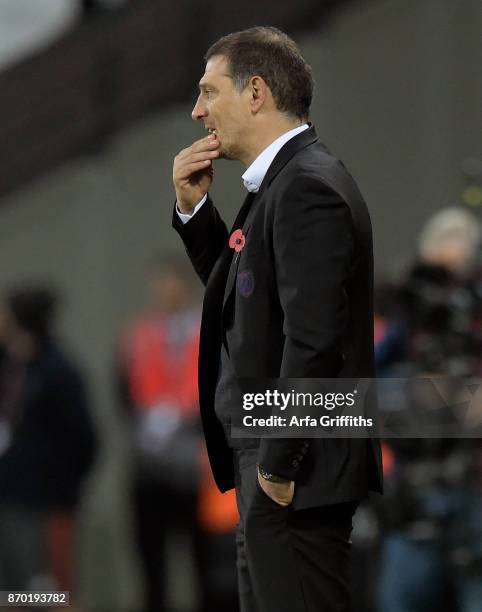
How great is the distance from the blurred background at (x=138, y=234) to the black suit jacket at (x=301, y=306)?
1.31 meters

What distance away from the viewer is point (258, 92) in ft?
7.72

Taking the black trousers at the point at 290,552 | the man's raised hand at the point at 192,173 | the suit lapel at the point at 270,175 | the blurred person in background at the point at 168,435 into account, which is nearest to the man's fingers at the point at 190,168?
the man's raised hand at the point at 192,173

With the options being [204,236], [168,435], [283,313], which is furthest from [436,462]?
[283,313]

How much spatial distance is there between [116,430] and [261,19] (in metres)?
Result: 1.26

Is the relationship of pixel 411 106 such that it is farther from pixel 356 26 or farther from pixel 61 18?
pixel 61 18

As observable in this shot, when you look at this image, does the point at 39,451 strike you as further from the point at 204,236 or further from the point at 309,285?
the point at 309,285

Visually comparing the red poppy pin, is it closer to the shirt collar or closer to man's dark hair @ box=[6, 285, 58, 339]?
the shirt collar

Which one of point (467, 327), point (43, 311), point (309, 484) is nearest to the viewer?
point (309, 484)

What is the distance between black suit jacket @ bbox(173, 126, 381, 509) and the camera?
2.21 m

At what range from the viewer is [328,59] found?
433 cm

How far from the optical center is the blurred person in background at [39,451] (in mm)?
4125

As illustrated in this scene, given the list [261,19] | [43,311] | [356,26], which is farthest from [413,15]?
[43,311]

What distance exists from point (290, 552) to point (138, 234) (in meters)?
2.30

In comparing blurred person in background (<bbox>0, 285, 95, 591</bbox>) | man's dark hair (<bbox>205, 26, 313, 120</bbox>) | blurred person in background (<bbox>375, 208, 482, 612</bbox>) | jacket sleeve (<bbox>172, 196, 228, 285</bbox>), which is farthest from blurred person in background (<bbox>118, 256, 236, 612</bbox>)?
man's dark hair (<bbox>205, 26, 313, 120</bbox>)
